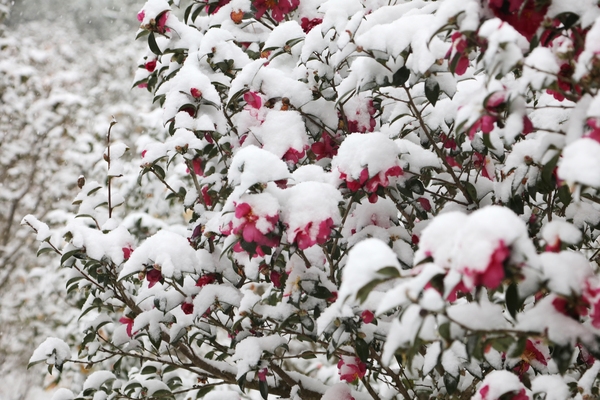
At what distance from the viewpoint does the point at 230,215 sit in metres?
1.36

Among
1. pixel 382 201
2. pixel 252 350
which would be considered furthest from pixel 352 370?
pixel 382 201

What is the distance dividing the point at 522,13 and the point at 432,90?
31cm

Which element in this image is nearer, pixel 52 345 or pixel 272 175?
pixel 272 175

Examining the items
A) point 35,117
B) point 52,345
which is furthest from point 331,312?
point 35,117

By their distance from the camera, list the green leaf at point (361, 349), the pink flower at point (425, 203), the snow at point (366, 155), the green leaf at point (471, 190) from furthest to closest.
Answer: the pink flower at point (425, 203), the green leaf at point (471, 190), the green leaf at point (361, 349), the snow at point (366, 155)

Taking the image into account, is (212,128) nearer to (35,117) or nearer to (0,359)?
(35,117)

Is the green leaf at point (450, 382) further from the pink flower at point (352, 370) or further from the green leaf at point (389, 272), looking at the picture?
the green leaf at point (389, 272)

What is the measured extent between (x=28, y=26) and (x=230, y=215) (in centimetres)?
821

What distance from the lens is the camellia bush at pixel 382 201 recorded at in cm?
85

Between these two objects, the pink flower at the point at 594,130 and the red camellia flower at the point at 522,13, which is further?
the red camellia flower at the point at 522,13

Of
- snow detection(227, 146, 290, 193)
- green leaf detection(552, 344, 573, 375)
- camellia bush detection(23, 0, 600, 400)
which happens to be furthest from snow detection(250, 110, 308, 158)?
green leaf detection(552, 344, 573, 375)

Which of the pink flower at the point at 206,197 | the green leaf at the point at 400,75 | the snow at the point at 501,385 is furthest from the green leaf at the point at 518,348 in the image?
the pink flower at the point at 206,197

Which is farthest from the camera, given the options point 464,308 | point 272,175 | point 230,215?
point 230,215

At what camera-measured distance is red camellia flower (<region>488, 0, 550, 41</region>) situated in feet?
3.34
